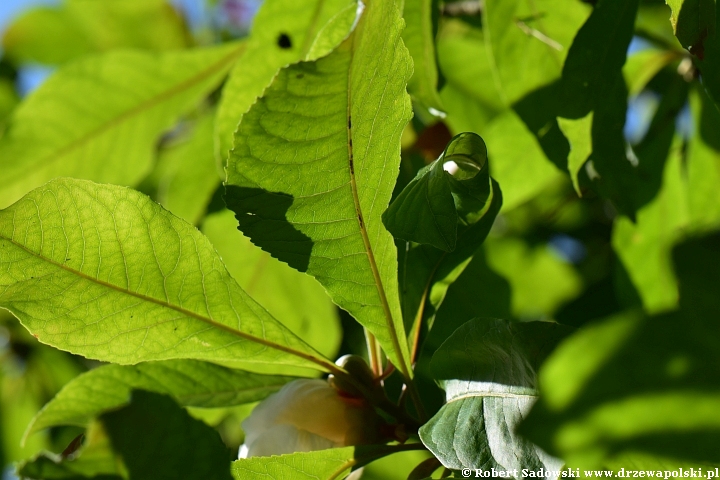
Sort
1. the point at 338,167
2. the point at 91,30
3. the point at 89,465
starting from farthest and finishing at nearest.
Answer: the point at 91,30 < the point at 338,167 < the point at 89,465


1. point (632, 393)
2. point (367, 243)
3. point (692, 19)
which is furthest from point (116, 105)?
point (632, 393)

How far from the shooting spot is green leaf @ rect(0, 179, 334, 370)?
0.73 m

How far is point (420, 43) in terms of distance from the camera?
1025mm

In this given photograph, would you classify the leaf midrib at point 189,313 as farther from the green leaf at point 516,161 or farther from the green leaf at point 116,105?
the green leaf at point 116,105

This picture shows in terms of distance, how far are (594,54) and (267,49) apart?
510 mm

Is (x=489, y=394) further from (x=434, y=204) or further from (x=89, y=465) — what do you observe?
(x=89, y=465)

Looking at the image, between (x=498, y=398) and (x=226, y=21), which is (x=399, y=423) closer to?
(x=498, y=398)

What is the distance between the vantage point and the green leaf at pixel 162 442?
0.59 m

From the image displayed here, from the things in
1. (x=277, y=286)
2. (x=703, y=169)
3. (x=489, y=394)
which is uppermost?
(x=489, y=394)

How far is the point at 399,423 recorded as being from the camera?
0.84m

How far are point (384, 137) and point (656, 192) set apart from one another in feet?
3.11

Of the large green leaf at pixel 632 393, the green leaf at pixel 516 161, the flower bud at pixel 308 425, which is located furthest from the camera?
the green leaf at pixel 516 161

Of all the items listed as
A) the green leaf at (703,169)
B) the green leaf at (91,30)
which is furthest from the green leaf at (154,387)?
the green leaf at (91,30)

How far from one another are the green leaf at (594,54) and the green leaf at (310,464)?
0.55 m
